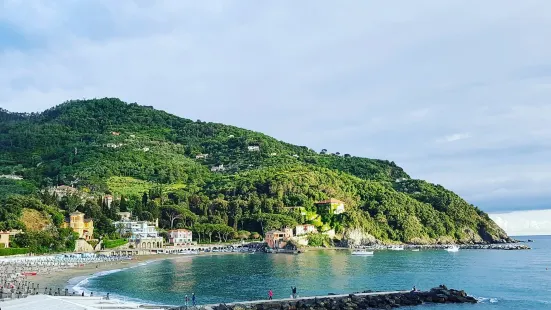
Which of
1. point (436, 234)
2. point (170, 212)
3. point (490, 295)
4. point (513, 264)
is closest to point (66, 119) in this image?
point (170, 212)

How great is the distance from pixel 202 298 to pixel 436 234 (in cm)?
9903

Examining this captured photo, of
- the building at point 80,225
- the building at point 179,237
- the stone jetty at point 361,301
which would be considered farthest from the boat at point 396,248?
the stone jetty at point 361,301

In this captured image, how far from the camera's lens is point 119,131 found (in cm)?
19312

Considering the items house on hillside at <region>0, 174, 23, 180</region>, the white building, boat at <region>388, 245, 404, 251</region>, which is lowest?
boat at <region>388, 245, 404, 251</region>

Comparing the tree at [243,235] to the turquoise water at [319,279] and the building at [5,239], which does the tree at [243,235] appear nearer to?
the turquoise water at [319,279]

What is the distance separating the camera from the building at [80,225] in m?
88.9

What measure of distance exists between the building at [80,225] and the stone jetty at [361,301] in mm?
60056

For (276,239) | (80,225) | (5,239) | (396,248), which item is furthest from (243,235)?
(5,239)

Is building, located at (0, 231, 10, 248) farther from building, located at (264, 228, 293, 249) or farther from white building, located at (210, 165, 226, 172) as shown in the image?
white building, located at (210, 165, 226, 172)

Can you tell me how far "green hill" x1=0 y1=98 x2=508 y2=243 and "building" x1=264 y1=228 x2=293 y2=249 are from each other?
534 cm

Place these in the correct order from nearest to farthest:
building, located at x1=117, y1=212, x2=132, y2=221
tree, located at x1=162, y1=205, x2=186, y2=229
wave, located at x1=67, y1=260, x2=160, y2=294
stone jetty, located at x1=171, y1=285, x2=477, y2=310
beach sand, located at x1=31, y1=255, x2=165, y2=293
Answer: stone jetty, located at x1=171, y1=285, x2=477, y2=310
wave, located at x1=67, y1=260, x2=160, y2=294
beach sand, located at x1=31, y1=255, x2=165, y2=293
building, located at x1=117, y1=212, x2=132, y2=221
tree, located at x1=162, y1=205, x2=186, y2=229

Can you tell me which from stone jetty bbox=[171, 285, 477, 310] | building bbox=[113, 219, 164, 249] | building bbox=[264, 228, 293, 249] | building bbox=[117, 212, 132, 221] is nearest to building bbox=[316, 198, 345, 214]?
building bbox=[264, 228, 293, 249]

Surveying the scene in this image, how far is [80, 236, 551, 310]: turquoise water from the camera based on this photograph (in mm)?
47047

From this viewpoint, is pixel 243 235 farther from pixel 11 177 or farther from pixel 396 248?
pixel 11 177
